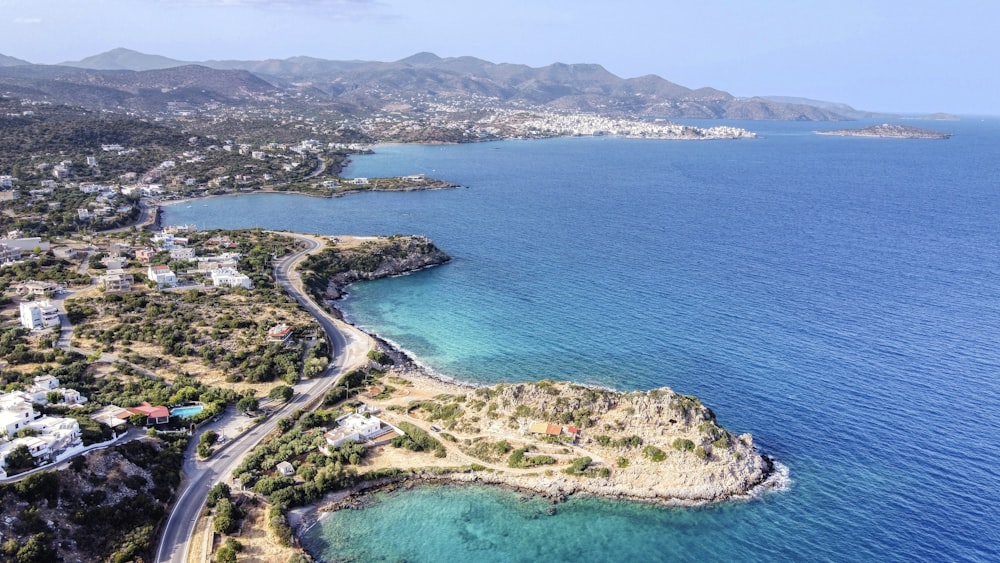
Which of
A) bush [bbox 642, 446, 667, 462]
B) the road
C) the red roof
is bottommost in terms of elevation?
the road

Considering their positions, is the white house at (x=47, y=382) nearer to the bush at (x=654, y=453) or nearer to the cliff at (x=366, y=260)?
the cliff at (x=366, y=260)

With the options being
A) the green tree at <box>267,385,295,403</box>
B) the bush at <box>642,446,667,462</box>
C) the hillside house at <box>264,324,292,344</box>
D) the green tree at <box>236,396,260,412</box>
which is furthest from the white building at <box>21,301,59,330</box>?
the bush at <box>642,446,667,462</box>

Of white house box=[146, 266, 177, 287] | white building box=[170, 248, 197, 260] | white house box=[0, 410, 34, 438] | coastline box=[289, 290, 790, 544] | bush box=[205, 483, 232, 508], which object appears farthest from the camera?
white building box=[170, 248, 197, 260]

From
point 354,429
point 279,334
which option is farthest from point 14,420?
point 279,334

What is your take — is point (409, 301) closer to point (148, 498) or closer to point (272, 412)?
point (272, 412)

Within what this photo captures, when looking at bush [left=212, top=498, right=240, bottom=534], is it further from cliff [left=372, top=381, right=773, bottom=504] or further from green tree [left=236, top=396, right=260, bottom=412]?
green tree [left=236, top=396, right=260, bottom=412]

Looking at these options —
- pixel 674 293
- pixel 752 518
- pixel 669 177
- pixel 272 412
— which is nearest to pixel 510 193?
pixel 669 177

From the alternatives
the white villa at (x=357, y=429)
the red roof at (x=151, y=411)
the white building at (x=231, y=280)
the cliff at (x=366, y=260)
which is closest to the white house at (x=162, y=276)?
the white building at (x=231, y=280)
